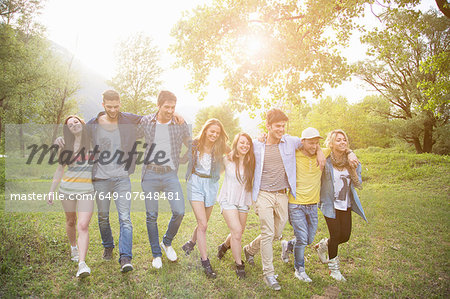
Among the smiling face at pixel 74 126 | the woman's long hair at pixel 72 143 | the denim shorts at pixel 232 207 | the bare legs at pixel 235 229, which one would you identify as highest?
the smiling face at pixel 74 126

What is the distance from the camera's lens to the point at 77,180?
4.49 metres

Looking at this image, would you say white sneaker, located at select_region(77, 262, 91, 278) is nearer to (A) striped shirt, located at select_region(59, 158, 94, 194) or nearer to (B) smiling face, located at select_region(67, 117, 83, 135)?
(A) striped shirt, located at select_region(59, 158, 94, 194)

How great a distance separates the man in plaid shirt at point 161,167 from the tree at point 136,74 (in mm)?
24497

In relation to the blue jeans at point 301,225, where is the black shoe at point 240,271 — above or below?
below

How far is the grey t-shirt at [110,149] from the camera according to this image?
15.4 ft

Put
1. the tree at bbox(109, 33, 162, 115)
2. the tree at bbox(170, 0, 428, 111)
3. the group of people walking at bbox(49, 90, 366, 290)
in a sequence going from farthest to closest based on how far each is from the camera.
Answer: the tree at bbox(109, 33, 162, 115) → the tree at bbox(170, 0, 428, 111) → the group of people walking at bbox(49, 90, 366, 290)

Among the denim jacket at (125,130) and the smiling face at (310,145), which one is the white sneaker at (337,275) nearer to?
the smiling face at (310,145)

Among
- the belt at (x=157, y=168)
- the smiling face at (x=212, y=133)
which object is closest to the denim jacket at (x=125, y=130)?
the belt at (x=157, y=168)

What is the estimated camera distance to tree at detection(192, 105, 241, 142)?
50000 mm

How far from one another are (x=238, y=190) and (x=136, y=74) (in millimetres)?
26990

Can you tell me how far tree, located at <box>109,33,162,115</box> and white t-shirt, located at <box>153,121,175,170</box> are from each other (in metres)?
24.5

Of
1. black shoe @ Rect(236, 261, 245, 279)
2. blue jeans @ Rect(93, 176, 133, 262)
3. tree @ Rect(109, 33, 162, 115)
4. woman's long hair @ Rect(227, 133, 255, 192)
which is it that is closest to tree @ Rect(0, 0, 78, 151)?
tree @ Rect(109, 33, 162, 115)

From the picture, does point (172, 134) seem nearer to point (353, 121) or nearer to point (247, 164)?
point (247, 164)

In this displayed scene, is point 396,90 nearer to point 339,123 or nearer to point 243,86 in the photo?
point 339,123
